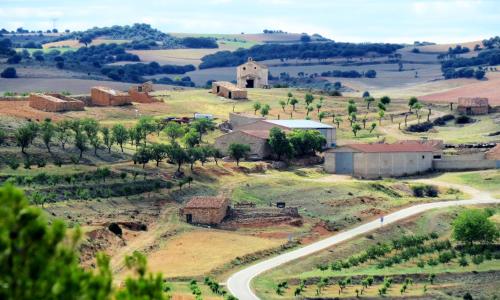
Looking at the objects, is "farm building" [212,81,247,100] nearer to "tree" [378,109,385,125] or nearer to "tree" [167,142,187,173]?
"tree" [378,109,385,125]

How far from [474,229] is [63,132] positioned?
30719 millimetres

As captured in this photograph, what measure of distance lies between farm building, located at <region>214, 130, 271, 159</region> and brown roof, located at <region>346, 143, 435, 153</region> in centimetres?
670

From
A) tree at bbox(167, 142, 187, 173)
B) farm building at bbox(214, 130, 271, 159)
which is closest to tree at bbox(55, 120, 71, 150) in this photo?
tree at bbox(167, 142, 187, 173)

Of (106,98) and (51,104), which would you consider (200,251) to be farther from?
(106,98)

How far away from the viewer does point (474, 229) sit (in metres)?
76.9

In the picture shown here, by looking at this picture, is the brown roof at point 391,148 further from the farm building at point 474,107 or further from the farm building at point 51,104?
the farm building at point 474,107

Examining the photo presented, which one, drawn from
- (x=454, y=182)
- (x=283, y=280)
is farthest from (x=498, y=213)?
(x=283, y=280)

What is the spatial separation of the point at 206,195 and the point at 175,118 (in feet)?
104

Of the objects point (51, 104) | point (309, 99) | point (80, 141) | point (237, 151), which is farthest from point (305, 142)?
point (309, 99)

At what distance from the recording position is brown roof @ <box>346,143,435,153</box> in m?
100

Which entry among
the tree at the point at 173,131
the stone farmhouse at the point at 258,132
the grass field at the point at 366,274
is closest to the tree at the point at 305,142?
the stone farmhouse at the point at 258,132

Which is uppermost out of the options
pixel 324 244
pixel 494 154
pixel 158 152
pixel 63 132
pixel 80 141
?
pixel 63 132

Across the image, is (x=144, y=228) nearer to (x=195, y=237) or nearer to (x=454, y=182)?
(x=195, y=237)

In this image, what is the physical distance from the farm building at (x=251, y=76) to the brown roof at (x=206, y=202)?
71.2 m
